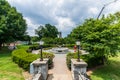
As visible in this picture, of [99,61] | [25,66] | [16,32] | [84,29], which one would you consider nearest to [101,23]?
[84,29]

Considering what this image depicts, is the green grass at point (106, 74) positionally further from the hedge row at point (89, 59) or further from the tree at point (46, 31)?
the tree at point (46, 31)

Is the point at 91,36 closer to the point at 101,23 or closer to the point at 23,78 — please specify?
the point at 101,23

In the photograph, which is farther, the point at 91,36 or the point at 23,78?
the point at 91,36

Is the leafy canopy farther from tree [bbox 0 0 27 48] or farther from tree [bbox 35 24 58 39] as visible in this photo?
tree [bbox 35 24 58 39]

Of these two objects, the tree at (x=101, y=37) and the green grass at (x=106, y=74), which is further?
the tree at (x=101, y=37)

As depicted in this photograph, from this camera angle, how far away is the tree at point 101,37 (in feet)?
49.5

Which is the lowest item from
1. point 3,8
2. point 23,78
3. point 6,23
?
point 23,78

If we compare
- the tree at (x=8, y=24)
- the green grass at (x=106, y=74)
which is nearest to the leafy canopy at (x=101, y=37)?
the green grass at (x=106, y=74)

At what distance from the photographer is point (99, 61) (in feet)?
60.4

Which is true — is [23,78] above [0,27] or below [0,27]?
below

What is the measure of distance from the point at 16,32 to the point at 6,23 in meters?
3.00

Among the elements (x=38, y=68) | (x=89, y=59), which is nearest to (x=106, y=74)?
(x=89, y=59)

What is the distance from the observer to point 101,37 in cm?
1549

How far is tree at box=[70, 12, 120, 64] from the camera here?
1509 centimetres
